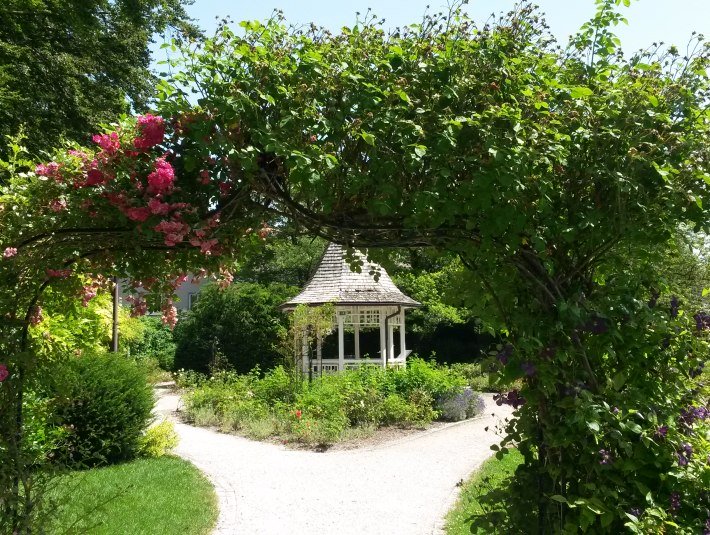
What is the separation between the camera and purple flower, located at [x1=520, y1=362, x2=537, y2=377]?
2.91 meters

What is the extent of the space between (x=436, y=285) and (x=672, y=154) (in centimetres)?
2012

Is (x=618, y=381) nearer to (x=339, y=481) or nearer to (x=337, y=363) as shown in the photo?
(x=339, y=481)

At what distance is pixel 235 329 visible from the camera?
2148cm

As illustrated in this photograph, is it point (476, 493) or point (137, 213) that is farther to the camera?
point (476, 493)

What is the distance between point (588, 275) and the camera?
10.5ft

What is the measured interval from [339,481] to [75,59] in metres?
7.64

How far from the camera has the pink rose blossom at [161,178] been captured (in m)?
2.88

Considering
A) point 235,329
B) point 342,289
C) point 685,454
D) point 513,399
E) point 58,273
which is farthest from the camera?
point 235,329

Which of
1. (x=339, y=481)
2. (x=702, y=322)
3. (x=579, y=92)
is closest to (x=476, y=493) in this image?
(x=339, y=481)

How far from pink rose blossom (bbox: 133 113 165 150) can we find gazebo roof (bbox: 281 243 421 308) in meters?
12.4

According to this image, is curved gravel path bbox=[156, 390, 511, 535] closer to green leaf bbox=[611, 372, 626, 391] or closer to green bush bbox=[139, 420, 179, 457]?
green bush bbox=[139, 420, 179, 457]

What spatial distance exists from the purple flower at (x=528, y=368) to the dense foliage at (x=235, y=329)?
1828cm

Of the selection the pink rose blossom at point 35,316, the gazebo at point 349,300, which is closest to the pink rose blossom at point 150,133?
the pink rose blossom at point 35,316

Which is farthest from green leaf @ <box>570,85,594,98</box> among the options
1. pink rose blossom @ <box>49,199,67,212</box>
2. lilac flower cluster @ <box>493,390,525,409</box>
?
pink rose blossom @ <box>49,199,67,212</box>
